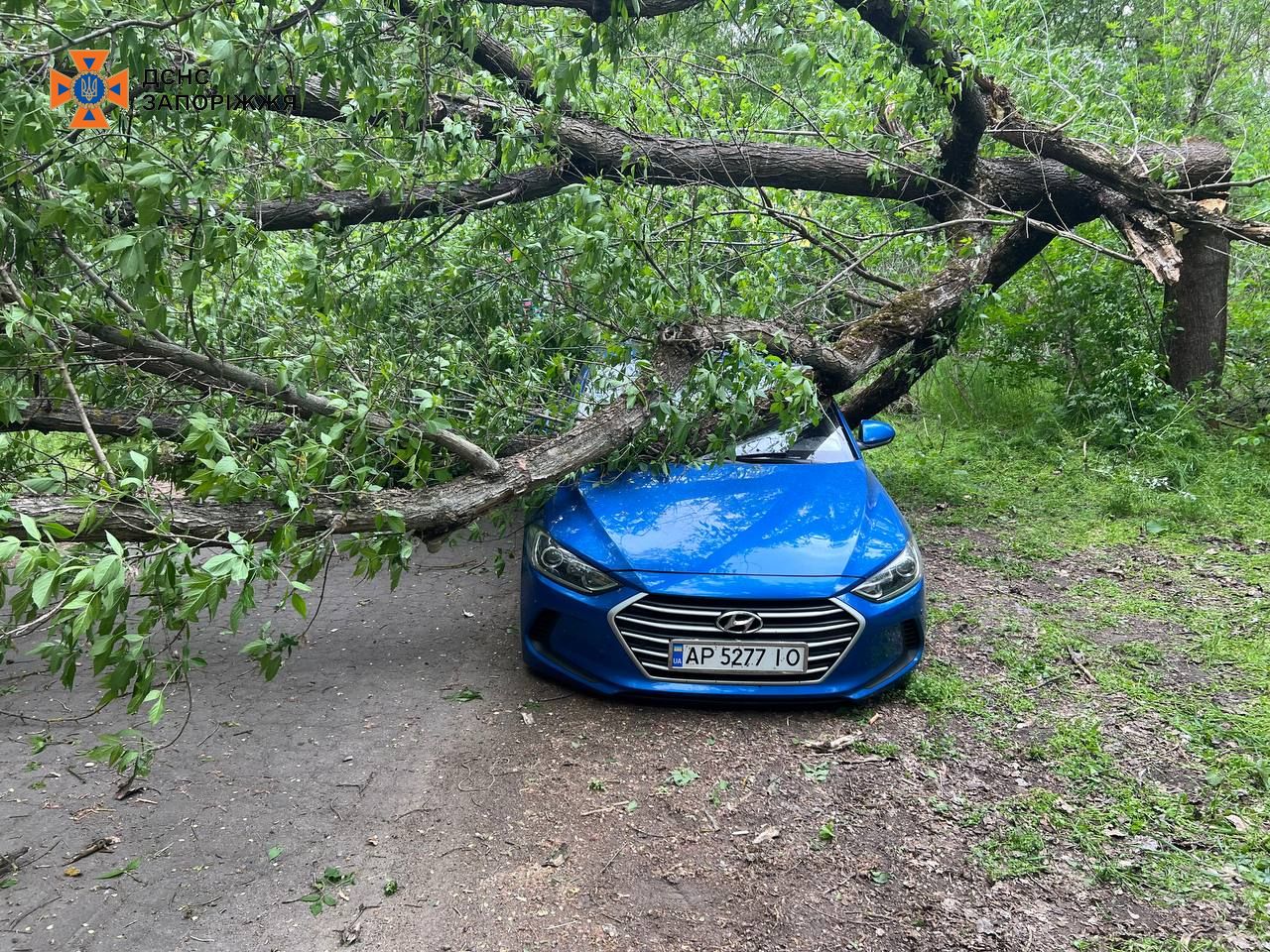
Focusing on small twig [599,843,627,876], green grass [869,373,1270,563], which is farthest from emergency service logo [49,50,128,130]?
green grass [869,373,1270,563]

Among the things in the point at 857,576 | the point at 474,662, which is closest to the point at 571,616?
the point at 474,662

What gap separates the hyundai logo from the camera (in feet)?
11.8

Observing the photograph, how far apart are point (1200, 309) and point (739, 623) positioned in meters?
6.81

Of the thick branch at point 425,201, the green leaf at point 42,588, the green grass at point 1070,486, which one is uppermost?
the thick branch at point 425,201

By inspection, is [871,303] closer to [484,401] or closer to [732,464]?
[732,464]

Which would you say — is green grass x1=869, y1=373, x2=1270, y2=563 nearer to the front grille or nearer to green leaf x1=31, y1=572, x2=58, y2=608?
the front grille

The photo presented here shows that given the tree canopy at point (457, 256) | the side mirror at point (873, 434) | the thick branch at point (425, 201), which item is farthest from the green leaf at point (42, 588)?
the side mirror at point (873, 434)

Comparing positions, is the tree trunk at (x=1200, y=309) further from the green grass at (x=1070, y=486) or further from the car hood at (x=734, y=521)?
the car hood at (x=734, y=521)

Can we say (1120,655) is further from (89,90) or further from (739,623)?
(89,90)

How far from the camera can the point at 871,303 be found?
6.63m

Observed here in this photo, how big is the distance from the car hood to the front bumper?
0.10 m

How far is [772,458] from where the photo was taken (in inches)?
188

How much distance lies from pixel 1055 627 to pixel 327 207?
4.48 m

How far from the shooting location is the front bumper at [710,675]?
364 centimetres
